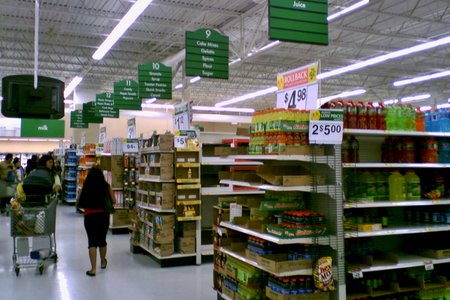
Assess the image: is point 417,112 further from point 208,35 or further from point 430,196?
point 208,35

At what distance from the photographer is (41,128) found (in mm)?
20156

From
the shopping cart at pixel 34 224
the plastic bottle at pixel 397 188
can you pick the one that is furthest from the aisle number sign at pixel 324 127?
the shopping cart at pixel 34 224

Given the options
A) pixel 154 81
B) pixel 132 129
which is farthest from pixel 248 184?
pixel 154 81

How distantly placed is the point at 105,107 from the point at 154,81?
3592 mm

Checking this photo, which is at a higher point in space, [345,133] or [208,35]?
[208,35]

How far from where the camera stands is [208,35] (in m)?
8.45

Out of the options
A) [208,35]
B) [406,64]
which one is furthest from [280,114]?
[406,64]

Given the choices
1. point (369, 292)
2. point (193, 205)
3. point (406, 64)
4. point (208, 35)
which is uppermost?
point (406, 64)

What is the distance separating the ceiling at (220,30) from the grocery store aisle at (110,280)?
600 centimetres

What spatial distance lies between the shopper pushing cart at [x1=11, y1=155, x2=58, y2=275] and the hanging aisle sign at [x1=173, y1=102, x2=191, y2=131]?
2.28 m

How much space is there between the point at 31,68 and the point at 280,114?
673 inches

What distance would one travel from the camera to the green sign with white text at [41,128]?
778 inches

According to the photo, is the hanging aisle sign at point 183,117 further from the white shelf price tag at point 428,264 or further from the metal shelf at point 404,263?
the white shelf price tag at point 428,264

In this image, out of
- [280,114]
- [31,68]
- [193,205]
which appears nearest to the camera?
[280,114]
